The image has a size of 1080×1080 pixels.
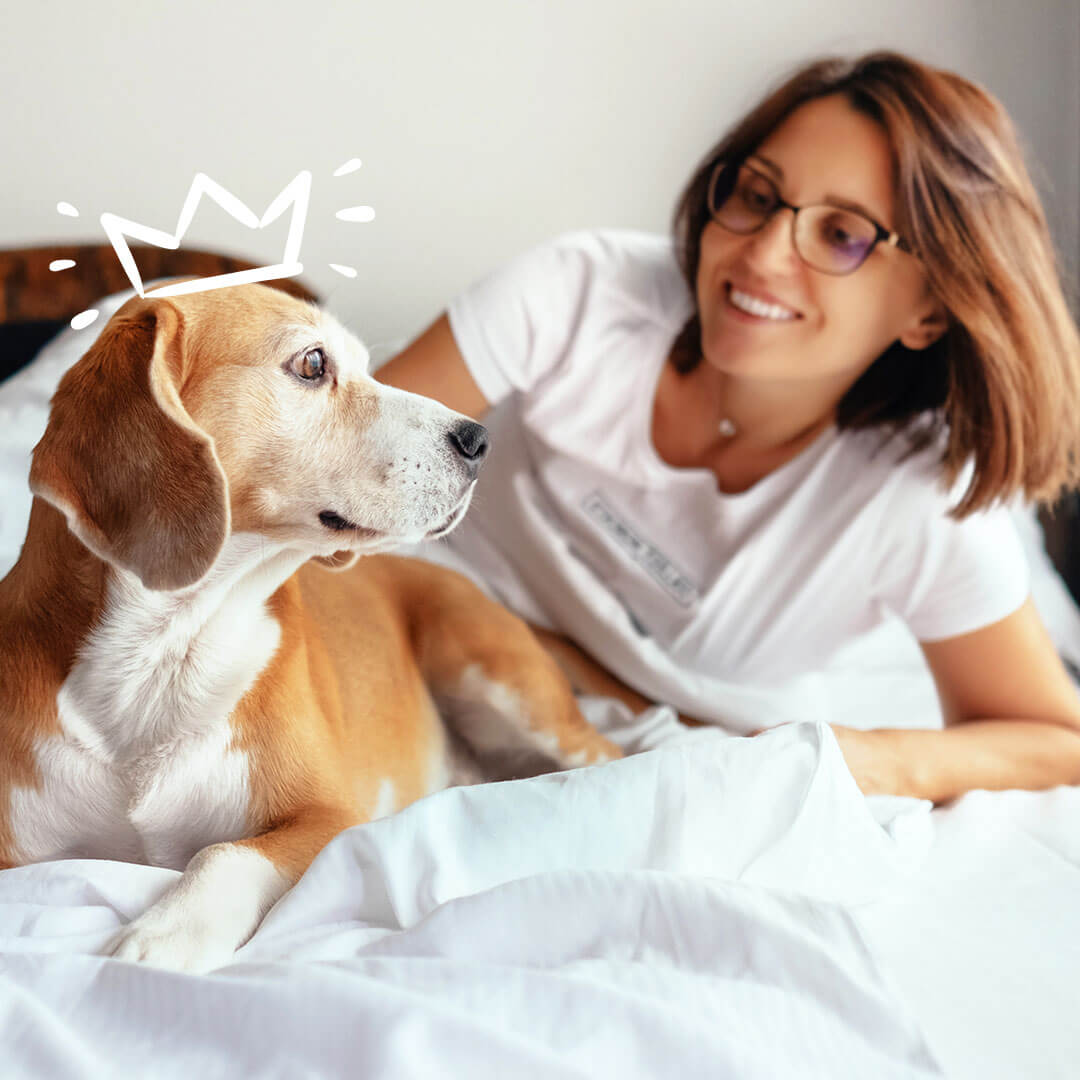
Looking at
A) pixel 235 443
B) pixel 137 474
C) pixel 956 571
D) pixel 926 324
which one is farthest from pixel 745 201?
pixel 137 474

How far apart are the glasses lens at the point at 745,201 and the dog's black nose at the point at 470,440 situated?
797mm

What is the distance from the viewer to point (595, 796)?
966 mm

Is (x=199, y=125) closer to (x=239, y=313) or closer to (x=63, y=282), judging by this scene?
(x=63, y=282)

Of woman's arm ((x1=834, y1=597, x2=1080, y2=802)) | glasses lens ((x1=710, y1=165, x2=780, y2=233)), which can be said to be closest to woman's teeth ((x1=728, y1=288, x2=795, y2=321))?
glasses lens ((x1=710, y1=165, x2=780, y2=233))

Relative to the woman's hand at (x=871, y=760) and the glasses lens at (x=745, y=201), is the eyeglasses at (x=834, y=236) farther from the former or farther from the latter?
the woman's hand at (x=871, y=760)

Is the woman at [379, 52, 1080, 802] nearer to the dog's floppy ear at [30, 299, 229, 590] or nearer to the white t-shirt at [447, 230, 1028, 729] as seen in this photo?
the white t-shirt at [447, 230, 1028, 729]

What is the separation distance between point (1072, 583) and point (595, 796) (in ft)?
7.51

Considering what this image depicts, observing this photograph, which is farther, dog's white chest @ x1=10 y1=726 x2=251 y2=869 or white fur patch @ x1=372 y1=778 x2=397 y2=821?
white fur patch @ x1=372 y1=778 x2=397 y2=821

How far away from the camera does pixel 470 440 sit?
975 mm

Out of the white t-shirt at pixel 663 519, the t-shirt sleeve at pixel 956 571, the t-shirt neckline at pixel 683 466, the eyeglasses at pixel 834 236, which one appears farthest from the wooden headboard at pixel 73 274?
the t-shirt sleeve at pixel 956 571

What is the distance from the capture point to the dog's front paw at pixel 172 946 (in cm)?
79

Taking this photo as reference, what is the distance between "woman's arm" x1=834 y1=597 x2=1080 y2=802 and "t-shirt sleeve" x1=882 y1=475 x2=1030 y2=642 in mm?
28

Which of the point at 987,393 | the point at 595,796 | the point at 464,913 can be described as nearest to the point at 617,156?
the point at 987,393

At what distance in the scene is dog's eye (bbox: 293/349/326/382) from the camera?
3.17 feet
